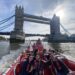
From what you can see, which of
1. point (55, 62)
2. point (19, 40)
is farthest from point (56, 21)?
point (55, 62)

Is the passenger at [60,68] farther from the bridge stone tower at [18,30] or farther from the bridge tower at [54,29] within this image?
the bridge tower at [54,29]

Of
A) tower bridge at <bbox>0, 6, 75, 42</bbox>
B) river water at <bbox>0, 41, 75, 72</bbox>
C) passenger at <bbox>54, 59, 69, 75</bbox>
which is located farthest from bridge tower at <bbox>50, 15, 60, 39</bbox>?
passenger at <bbox>54, 59, 69, 75</bbox>

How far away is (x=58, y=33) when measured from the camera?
95875mm

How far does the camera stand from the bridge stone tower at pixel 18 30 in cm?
7988

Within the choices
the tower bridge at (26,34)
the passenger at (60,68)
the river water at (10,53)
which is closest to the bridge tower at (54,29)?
the tower bridge at (26,34)

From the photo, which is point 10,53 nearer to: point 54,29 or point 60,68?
point 60,68

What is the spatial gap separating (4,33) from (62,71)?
73.5 m

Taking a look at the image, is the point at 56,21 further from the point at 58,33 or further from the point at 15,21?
the point at 15,21

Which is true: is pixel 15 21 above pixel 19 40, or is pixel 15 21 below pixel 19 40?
above

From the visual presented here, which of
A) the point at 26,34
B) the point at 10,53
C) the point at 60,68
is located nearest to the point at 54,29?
the point at 26,34

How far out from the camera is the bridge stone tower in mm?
79875

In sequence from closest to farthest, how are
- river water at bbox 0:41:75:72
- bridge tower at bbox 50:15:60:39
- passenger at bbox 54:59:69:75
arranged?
passenger at bbox 54:59:69:75, river water at bbox 0:41:75:72, bridge tower at bbox 50:15:60:39

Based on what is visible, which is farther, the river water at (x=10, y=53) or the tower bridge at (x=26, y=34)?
the tower bridge at (x=26, y=34)

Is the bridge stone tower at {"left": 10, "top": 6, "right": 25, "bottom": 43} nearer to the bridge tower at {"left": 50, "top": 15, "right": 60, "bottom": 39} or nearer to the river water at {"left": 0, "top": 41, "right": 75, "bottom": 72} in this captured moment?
the bridge tower at {"left": 50, "top": 15, "right": 60, "bottom": 39}
